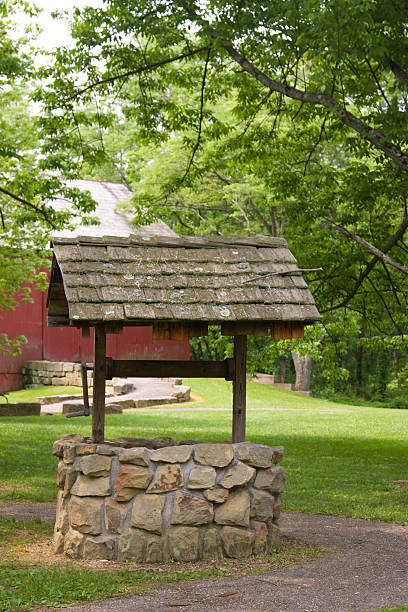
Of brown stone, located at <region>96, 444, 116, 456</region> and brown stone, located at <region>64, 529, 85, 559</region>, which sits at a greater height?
brown stone, located at <region>96, 444, 116, 456</region>

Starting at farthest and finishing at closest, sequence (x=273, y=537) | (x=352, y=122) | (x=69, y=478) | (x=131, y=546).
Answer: (x=352, y=122) < (x=273, y=537) < (x=69, y=478) < (x=131, y=546)

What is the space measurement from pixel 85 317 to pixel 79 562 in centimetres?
224

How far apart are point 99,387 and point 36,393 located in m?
19.5

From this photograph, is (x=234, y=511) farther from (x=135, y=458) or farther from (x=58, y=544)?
(x=58, y=544)

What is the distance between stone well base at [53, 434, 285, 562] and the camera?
6871 millimetres

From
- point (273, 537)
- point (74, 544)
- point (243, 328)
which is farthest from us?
point (243, 328)

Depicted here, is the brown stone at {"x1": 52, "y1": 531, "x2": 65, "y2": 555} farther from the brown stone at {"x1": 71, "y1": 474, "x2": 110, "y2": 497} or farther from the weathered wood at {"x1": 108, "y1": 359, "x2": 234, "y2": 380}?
the weathered wood at {"x1": 108, "y1": 359, "x2": 234, "y2": 380}

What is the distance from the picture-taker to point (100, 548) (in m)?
6.85

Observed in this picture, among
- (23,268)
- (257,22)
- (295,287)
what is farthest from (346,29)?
(23,268)

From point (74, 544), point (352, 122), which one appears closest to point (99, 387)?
point (74, 544)

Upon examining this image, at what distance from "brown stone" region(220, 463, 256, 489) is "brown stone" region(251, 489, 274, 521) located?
0.19m

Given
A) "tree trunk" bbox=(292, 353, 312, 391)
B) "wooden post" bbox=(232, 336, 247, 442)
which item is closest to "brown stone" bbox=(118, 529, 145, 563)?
"wooden post" bbox=(232, 336, 247, 442)

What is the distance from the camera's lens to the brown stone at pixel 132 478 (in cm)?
691

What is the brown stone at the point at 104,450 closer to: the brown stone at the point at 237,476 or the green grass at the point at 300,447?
the brown stone at the point at 237,476
